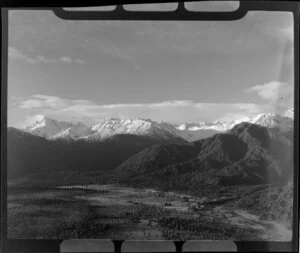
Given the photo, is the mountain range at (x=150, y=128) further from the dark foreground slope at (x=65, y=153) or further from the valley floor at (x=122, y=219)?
the valley floor at (x=122, y=219)

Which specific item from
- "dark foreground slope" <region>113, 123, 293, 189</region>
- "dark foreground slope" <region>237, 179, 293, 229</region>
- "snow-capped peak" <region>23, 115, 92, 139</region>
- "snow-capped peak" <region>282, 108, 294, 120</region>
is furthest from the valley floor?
"snow-capped peak" <region>282, 108, 294, 120</region>

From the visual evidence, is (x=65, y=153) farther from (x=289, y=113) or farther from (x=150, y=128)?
(x=289, y=113)

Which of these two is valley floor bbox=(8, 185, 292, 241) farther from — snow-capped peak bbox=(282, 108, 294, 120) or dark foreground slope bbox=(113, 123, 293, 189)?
snow-capped peak bbox=(282, 108, 294, 120)

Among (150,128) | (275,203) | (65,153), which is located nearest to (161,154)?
(150,128)

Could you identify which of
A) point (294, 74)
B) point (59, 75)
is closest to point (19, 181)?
point (59, 75)

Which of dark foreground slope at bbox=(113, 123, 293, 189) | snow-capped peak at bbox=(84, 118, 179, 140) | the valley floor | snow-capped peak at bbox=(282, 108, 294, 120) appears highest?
snow-capped peak at bbox=(282, 108, 294, 120)

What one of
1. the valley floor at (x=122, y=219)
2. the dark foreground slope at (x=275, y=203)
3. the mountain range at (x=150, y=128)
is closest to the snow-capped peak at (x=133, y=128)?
the mountain range at (x=150, y=128)
